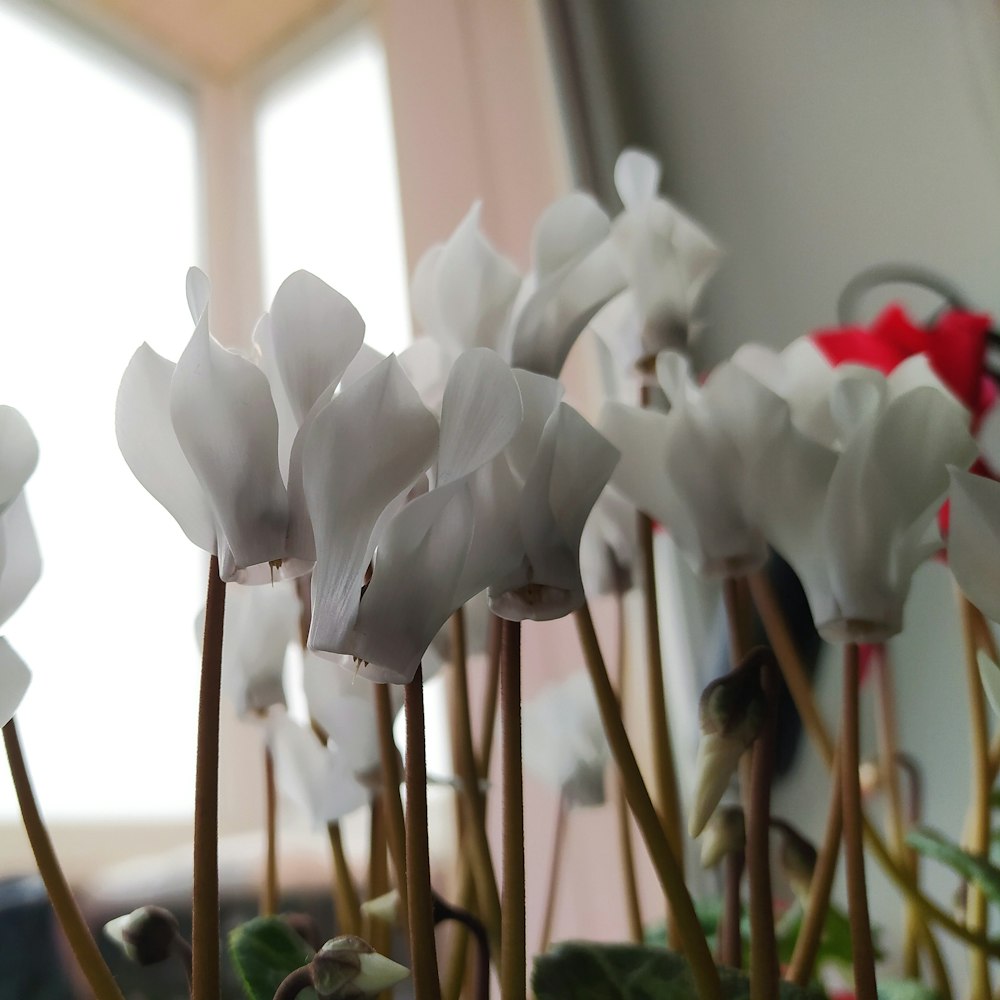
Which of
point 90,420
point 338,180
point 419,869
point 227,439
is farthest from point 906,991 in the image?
point 338,180

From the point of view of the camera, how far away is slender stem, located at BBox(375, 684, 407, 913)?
381 mm

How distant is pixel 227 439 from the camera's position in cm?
28

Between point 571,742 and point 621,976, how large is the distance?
0.24m

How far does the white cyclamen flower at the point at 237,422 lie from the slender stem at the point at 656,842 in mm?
116

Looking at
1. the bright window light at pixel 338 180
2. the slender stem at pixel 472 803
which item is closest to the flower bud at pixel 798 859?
the slender stem at pixel 472 803

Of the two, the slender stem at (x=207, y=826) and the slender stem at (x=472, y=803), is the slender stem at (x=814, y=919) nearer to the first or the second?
the slender stem at (x=472, y=803)

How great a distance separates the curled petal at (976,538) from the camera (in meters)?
0.32

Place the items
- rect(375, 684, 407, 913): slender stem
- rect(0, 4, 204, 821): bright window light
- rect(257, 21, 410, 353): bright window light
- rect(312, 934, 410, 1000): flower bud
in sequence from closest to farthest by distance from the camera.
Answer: rect(312, 934, 410, 1000): flower bud → rect(375, 684, 407, 913): slender stem → rect(0, 4, 204, 821): bright window light → rect(257, 21, 410, 353): bright window light

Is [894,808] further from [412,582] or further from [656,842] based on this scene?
[412,582]

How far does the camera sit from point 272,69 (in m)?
1.91

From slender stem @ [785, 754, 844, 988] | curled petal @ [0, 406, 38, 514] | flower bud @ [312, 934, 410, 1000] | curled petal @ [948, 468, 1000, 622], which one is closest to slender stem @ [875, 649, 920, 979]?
slender stem @ [785, 754, 844, 988]

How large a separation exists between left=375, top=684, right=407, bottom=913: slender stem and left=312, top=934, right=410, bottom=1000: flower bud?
11cm

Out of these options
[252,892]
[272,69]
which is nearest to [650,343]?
[252,892]

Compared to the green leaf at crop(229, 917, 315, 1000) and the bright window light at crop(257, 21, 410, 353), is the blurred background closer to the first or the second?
the bright window light at crop(257, 21, 410, 353)
